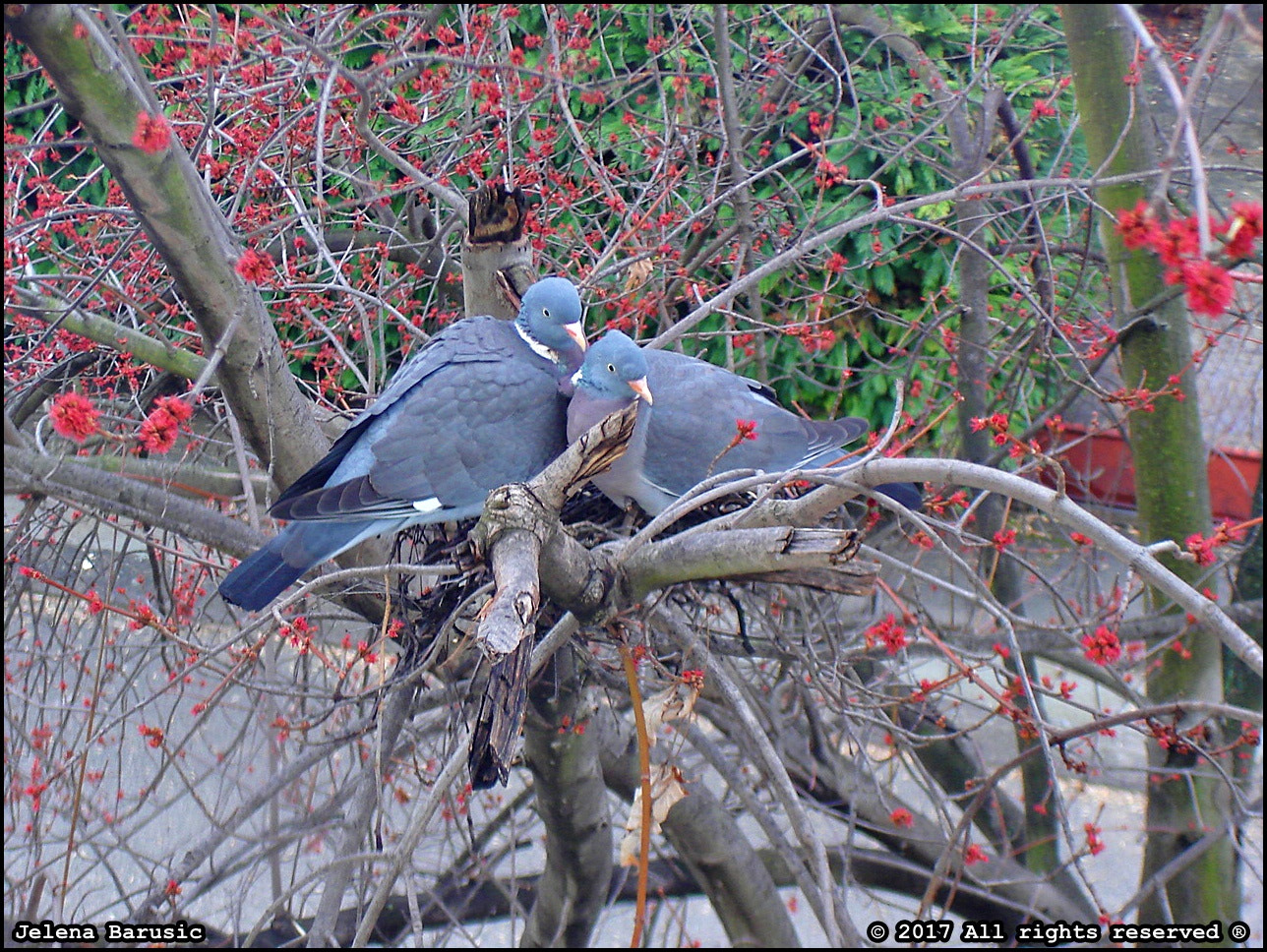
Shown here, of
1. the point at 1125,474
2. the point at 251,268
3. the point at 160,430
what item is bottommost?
the point at 1125,474

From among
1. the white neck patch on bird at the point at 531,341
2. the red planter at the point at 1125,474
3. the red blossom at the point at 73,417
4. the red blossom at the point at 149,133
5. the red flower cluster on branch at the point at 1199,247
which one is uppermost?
the red blossom at the point at 149,133

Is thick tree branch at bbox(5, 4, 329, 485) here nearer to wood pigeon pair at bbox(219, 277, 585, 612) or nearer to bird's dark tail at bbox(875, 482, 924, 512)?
wood pigeon pair at bbox(219, 277, 585, 612)

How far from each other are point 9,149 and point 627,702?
7.41 ft

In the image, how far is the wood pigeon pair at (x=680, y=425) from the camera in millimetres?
2193

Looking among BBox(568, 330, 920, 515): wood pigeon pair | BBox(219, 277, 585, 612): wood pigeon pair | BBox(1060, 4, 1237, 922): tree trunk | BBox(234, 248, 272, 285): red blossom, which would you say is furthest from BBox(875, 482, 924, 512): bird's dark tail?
BBox(234, 248, 272, 285): red blossom

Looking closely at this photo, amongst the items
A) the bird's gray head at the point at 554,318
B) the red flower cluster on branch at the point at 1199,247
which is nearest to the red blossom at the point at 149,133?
the bird's gray head at the point at 554,318

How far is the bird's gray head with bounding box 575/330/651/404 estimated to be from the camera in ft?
7.02

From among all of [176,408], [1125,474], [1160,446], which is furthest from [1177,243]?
[1125,474]

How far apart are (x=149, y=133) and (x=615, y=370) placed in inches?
40.2

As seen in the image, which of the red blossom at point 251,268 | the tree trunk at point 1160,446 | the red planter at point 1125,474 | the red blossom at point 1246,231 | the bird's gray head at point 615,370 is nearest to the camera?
the red blossom at point 1246,231

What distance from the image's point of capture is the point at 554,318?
7.61ft

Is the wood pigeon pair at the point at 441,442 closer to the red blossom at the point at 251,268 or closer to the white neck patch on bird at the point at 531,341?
the white neck patch on bird at the point at 531,341

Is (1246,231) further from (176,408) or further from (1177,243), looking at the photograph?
(176,408)

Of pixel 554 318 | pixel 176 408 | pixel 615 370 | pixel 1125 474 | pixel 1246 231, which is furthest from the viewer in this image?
pixel 1125 474
